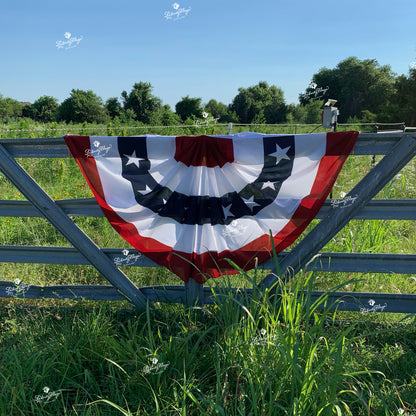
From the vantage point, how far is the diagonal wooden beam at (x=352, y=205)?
2.53m

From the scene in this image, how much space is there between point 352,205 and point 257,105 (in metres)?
71.5

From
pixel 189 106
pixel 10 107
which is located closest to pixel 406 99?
pixel 189 106

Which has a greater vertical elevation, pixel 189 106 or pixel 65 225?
pixel 189 106

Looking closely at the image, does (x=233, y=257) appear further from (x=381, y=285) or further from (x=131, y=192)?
(x=381, y=285)

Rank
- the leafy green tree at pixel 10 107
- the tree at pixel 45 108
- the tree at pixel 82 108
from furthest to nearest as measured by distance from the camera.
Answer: the tree at pixel 45 108 → the leafy green tree at pixel 10 107 → the tree at pixel 82 108

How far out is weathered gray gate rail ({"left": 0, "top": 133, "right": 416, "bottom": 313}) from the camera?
2596mm

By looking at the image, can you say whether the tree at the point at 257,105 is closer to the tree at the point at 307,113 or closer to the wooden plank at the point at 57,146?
the tree at the point at 307,113

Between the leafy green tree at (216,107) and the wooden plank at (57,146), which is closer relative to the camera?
the wooden plank at (57,146)

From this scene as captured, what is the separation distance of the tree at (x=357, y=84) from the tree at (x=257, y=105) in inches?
406

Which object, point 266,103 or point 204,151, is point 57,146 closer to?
point 204,151

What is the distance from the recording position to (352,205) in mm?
2643

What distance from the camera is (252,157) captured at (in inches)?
104

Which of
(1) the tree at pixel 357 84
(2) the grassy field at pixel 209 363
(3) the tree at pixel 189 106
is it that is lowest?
(2) the grassy field at pixel 209 363

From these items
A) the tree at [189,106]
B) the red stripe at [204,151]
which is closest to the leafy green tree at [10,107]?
the tree at [189,106]
